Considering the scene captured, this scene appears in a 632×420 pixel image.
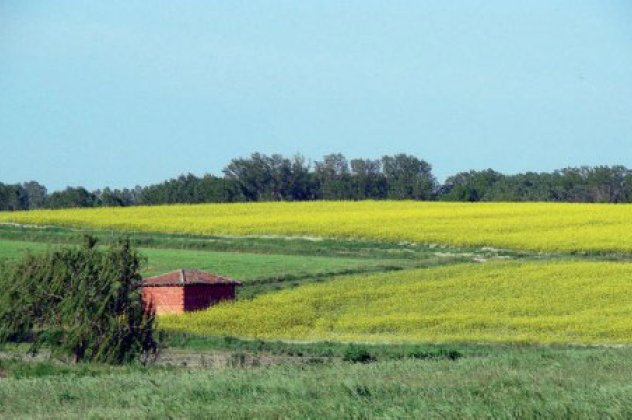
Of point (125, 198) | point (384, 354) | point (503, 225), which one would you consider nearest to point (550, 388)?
point (384, 354)

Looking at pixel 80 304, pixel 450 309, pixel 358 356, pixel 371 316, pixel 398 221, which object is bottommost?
pixel 358 356

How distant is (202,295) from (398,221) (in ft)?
72.0

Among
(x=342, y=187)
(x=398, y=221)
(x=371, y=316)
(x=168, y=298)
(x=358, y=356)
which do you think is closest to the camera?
(x=358, y=356)

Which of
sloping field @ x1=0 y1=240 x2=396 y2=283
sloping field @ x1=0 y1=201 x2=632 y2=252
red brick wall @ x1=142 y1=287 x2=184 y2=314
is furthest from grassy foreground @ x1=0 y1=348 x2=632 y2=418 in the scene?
sloping field @ x1=0 y1=201 x2=632 y2=252

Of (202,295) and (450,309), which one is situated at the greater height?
(202,295)

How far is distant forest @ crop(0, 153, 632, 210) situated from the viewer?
99812mm

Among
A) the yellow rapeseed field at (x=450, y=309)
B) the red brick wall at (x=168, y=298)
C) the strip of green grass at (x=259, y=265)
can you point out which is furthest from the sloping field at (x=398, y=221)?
the red brick wall at (x=168, y=298)

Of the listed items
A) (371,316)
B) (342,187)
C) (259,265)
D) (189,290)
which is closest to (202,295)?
(189,290)

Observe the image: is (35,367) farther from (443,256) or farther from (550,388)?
(443,256)

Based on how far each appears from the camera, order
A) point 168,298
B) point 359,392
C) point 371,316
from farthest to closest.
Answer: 1. point 168,298
2. point 371,316
3. point 359,392

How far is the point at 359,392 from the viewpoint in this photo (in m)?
17.4

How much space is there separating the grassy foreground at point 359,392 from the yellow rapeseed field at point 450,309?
10323 mm

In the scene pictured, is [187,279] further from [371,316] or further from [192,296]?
[371,316]

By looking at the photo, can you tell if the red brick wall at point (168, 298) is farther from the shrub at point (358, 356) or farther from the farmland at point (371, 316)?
the shrub at point (358, 356)
